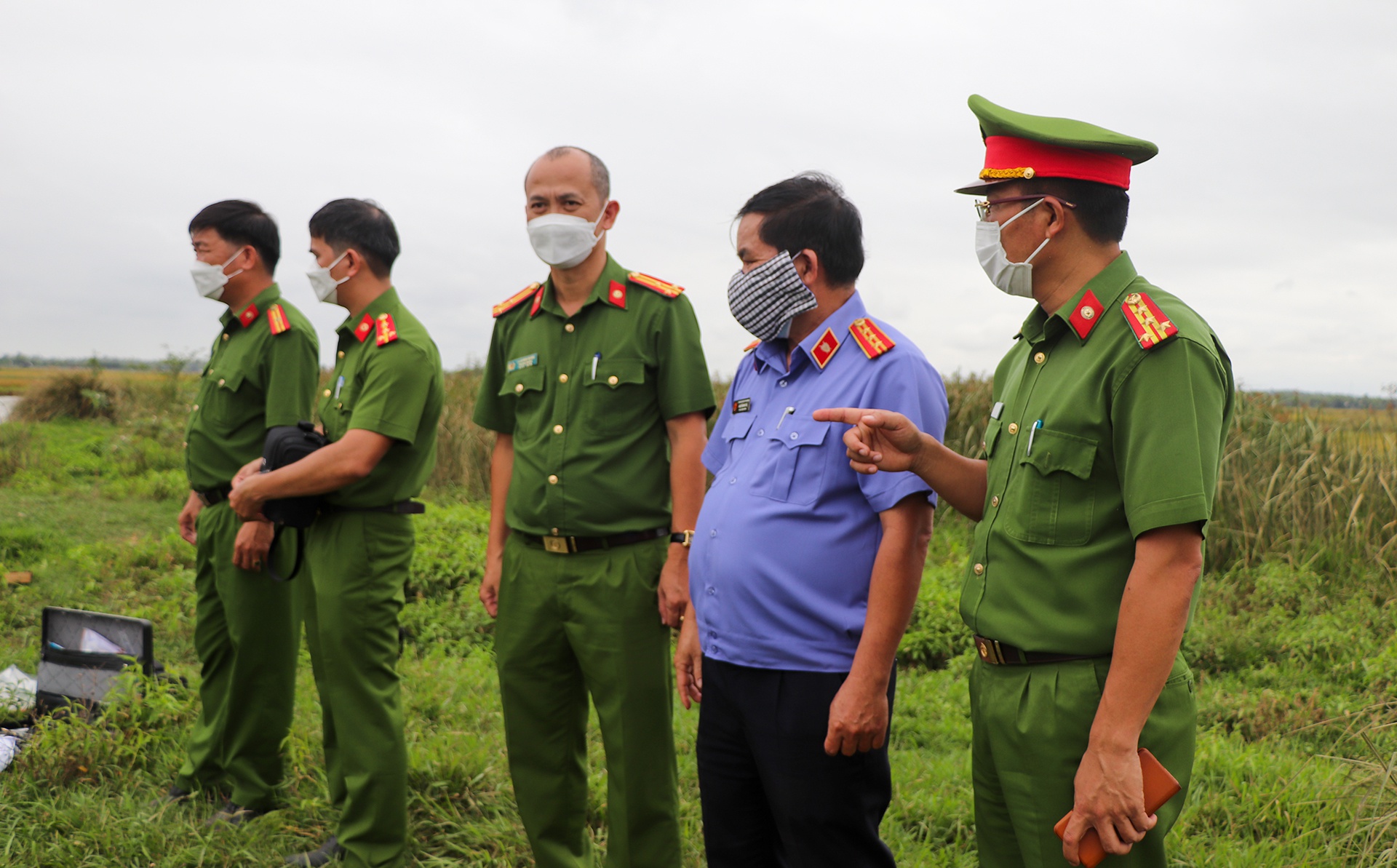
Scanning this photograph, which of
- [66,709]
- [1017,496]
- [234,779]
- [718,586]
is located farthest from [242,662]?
[1017,496]

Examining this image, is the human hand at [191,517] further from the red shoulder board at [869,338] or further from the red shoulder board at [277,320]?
the red shoulder board at [869,338]

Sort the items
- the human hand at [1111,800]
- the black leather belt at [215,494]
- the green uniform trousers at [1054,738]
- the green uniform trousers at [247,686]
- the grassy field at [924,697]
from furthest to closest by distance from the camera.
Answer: the black leather belt at [215,494], the green uniform trousers at [247,686], the grassy field at [924,697], the green uniform trousers at [1054,738], the human hand at [1111,800]

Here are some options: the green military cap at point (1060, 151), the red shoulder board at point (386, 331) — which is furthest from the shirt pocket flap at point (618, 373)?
the green military cap at point (1060, 151)

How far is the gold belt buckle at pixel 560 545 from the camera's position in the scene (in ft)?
8.96

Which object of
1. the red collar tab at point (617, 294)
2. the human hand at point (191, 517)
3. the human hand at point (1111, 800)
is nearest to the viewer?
the human hand at point (1111, 800)

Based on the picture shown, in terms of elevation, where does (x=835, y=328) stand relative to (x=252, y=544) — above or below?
above

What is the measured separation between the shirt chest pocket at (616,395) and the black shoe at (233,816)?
1998 mm

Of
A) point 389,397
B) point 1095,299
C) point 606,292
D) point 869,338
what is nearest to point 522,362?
point 606,292

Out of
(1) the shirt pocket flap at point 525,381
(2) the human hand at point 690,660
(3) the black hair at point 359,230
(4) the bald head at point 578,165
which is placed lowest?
(2) the human hand at point 690,660

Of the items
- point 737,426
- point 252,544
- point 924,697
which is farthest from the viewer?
point 924,697

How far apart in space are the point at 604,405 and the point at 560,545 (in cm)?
42

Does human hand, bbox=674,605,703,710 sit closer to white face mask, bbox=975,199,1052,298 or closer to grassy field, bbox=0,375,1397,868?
grassy field, bbox=0,375,1397,868

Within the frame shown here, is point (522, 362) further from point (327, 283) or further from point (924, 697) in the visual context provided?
point (924, 697)

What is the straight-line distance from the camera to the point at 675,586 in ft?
8.70
